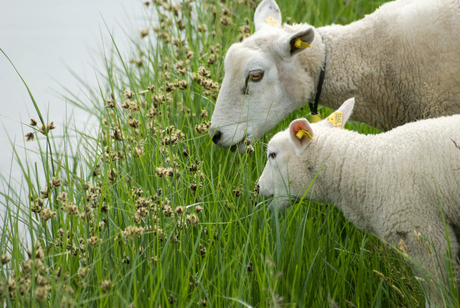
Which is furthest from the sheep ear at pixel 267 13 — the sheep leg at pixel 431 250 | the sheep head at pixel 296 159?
the sheep leg at pixel 431 250

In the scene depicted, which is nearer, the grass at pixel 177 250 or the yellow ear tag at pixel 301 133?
the grass at pixel 177 250

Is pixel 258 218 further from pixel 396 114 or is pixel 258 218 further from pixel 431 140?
pixel 396 114

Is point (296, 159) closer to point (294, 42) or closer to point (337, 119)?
point (337, 119)

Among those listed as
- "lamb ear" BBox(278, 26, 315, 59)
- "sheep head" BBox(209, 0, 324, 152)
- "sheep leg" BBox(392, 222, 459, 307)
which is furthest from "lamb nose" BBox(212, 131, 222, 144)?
"sheep leg" BBox(392, 222, 459, 307)

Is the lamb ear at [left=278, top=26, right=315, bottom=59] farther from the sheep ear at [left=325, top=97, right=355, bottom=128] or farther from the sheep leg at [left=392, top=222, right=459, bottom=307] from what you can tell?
the sheep leg at [left=392, top=222, right=459, bottom=307]

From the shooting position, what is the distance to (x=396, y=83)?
3621mm

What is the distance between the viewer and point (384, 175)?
2645 millimetres

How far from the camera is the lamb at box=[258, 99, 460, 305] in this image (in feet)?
8.21

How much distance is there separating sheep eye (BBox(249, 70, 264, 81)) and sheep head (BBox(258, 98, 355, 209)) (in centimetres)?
76

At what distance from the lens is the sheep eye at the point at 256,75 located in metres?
3.64

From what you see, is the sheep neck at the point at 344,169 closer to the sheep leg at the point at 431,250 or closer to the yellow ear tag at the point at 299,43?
the sheep leg at the point at 431,250

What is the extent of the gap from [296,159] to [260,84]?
3.16ft

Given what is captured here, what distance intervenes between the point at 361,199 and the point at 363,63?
53.2 inches

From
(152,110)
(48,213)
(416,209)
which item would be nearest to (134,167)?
(152,110)
